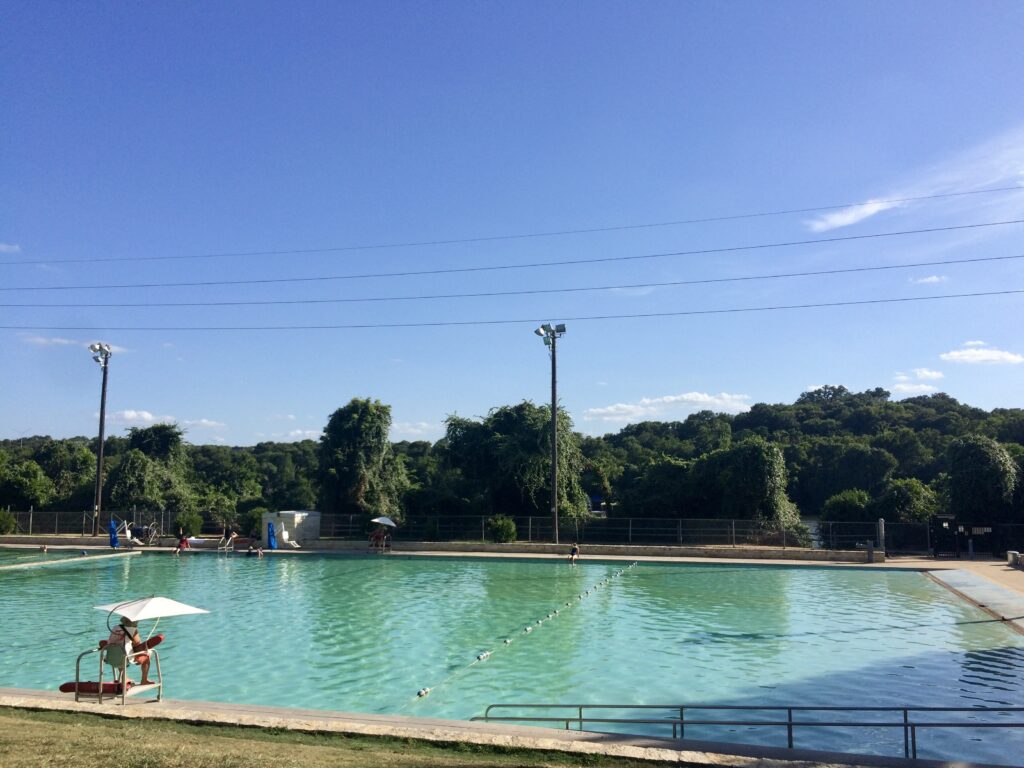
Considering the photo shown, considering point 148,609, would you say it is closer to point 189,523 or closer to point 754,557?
point 754,557

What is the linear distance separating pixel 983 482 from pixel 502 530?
19549 millimetres

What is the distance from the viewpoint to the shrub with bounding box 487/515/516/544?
35062mm

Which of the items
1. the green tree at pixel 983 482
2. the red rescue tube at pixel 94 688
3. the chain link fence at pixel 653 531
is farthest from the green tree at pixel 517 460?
the red rescue tube at pixel 94 688

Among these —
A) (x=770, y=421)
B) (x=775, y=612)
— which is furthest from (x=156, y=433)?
(x=770, y=421)

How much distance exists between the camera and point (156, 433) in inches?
2146

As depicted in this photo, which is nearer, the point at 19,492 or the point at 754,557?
the point at 754,557

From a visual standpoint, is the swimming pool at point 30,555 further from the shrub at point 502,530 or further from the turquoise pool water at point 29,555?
the shrub at point 502,530

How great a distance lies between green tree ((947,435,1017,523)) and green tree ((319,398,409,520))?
85.5 ft

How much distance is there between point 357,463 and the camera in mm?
42406

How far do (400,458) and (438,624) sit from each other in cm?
2891

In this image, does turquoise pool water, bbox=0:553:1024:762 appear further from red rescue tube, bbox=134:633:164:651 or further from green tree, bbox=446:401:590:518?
green tree, bbox=446:401:590:518

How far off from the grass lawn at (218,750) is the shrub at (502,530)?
26356mm

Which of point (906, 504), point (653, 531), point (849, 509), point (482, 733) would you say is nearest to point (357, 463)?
point (653, 531)

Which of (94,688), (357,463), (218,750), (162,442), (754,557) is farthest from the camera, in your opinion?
(162,442)
